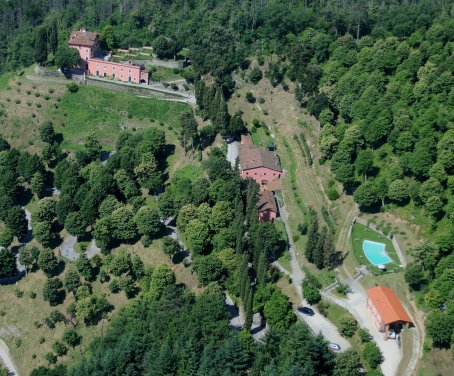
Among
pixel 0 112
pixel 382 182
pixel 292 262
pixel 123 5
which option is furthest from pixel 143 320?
pixel 123 5

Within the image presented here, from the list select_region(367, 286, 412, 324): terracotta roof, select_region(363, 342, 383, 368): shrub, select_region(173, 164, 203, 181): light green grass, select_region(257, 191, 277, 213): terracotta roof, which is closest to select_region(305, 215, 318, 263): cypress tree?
select_region(257, 191, 277, 213): terracotta roof

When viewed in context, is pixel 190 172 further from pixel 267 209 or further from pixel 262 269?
pixel 262 269

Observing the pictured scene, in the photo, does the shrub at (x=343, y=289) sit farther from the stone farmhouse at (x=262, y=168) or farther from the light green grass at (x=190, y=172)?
the light green grass at (x=190, y=172)

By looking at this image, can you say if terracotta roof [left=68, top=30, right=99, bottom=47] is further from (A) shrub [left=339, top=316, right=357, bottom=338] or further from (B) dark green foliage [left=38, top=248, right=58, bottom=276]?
(A) shrub [left=339, top=316, right=357, bottom=338]

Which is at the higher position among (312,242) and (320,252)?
(312,242)

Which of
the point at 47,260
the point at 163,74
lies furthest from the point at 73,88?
the point at 47,260

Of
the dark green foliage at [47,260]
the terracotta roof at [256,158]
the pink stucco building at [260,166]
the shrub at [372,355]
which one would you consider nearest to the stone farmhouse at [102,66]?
the terracotta roof at [256,158]
